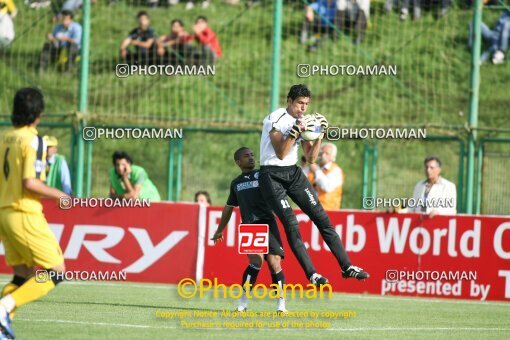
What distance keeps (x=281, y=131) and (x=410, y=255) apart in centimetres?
493

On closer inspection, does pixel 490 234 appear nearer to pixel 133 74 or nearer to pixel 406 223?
pixel 406 223

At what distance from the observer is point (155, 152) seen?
931 inches

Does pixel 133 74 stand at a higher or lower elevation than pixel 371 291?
higher

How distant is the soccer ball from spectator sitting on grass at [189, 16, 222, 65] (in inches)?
381

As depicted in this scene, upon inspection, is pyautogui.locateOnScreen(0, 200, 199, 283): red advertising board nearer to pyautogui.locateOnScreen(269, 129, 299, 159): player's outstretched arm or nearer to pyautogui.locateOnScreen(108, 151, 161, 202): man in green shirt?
pyautogui.locateOnScreen(108, 151, 161, 202): man in green shirt

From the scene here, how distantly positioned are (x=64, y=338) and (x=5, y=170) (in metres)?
1.66

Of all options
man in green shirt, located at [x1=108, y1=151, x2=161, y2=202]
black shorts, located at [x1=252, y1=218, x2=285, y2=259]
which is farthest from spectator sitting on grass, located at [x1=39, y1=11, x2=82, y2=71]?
black shorts, located at [x1=252, y1=218, x2=285, y2=259]

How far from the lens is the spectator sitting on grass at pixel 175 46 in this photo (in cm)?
2130

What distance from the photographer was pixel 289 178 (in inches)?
495

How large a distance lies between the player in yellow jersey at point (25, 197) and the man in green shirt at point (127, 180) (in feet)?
26.1

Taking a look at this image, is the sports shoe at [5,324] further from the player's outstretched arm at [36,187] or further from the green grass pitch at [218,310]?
the player's outstretched arm at [36,187]

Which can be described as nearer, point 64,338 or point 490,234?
point 64,338

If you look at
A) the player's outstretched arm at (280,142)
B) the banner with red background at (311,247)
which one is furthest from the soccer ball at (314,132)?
the banner with red background at (311,247)

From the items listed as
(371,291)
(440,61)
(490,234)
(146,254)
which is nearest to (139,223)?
(146,254)
